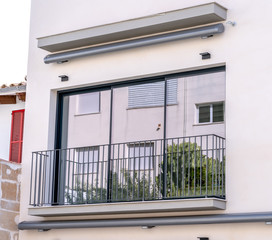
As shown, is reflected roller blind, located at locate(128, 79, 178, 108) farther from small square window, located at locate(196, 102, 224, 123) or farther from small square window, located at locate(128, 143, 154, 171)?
small square window, located at locate(128, 143, 154, 171)

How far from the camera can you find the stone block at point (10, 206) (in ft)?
49.4

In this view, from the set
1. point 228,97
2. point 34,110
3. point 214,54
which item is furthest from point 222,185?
point 34,110

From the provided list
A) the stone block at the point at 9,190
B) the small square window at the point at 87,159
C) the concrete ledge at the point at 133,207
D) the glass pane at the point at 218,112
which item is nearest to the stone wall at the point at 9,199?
the stone block at the point at 9,190

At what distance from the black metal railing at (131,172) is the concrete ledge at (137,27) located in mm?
2032

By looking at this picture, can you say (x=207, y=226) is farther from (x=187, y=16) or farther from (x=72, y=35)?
(x=72, y=35)

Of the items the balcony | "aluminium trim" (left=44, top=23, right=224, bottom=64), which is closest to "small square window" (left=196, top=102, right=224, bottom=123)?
the balcony

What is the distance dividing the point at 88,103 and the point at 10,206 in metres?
2.54

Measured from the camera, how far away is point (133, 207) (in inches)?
527

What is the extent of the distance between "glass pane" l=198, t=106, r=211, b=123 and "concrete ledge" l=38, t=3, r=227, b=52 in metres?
1.49

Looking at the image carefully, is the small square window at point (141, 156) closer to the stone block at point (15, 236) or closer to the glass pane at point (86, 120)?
the glass pane at point (86, 120)

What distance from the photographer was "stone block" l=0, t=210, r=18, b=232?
49.0 feet

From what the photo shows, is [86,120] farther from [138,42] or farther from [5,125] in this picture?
[5,125]

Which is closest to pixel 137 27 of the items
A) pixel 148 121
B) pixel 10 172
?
pixel 148 121

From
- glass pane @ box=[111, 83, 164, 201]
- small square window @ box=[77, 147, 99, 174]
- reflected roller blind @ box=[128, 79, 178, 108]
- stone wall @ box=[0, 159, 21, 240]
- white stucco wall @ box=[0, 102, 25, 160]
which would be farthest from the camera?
white stucco wall @ box=[0, 102, 25, 160]
